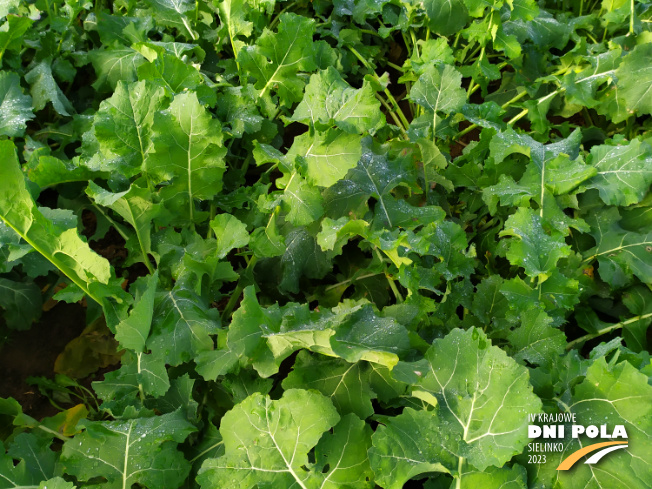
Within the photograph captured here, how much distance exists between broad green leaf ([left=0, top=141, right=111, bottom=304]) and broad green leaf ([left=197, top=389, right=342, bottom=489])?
0.69m

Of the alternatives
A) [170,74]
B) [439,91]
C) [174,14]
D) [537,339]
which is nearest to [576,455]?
[537,339]

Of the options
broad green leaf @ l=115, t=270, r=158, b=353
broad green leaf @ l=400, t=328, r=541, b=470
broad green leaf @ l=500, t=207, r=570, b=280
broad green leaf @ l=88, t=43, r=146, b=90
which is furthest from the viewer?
broad green leaf @ l=88, t=43, r=146, b=90

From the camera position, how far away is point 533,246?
6.02 ft

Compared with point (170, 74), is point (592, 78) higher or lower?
lower

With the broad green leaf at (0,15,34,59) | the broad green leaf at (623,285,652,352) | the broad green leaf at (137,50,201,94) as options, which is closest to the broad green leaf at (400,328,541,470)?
the broad green leaf at (623,285,652,352)

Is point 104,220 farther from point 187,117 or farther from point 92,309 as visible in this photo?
point 187,117

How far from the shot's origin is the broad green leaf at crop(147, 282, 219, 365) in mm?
1734

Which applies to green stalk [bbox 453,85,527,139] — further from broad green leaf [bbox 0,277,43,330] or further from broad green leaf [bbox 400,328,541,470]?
broad green leaf [bbox 0,277,43,330]

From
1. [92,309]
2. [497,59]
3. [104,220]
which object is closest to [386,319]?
[92,309]

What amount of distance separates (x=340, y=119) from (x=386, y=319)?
0.72 meters

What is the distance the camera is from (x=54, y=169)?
6.72ft

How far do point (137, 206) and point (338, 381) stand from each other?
3.15 ft

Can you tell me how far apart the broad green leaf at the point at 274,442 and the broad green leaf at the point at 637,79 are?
6.38 ft

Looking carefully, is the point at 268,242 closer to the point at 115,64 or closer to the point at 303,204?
the point at 303,204
